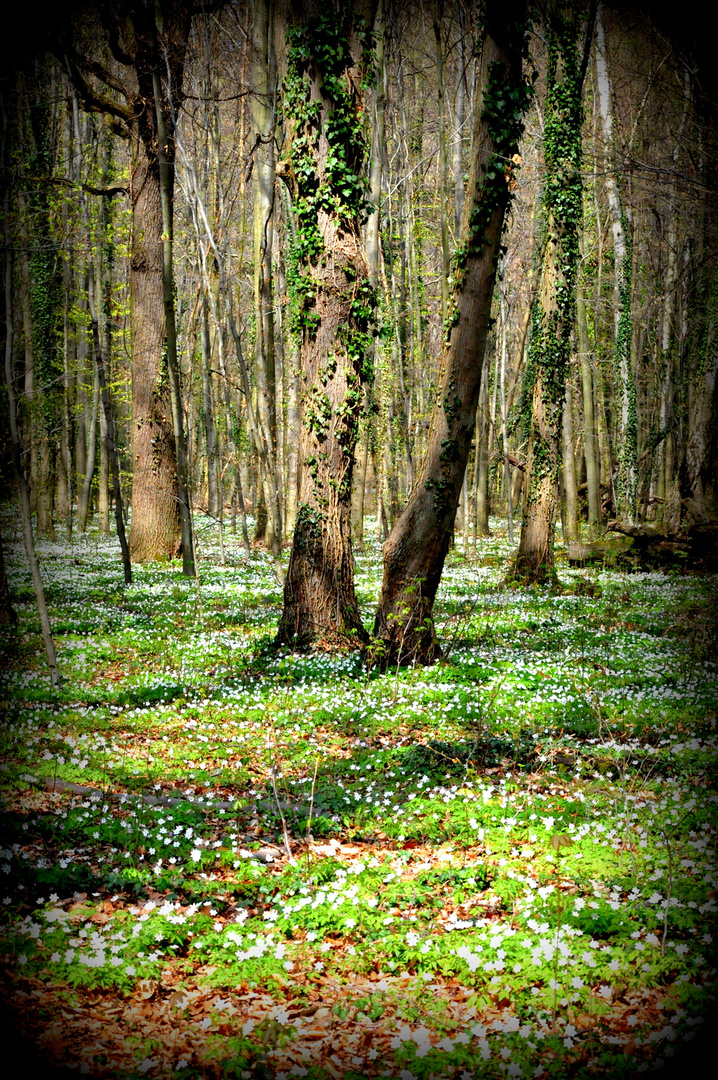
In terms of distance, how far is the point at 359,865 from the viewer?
15.1ft

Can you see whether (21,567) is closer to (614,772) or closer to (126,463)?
(614,772)

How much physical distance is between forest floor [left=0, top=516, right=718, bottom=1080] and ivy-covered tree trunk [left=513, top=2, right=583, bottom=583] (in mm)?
6277

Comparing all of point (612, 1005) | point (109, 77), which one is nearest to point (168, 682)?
point (612, 1005)

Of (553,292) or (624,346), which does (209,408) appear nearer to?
(553,292)

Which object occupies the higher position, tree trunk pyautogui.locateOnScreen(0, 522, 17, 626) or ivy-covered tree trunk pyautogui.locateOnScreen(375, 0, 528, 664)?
ivy-covered tree trunk pyautogui.locateOnScreen(375, 0, 528, 664)

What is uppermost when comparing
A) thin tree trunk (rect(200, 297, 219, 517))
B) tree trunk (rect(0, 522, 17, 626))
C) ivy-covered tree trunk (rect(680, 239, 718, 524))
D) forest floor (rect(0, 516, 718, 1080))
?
thin tree trunk (rect(200, 297, 219, 517))

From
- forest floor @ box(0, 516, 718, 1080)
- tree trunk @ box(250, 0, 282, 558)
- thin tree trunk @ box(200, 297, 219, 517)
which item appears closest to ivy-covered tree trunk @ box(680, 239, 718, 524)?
forest floor @ box(0, 516, 718, 1080)

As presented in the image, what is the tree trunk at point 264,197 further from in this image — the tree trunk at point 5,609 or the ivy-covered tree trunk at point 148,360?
the tree trunk at point 5,609

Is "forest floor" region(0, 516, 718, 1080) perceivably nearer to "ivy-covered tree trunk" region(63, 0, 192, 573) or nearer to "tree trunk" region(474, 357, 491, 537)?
"ivy-covered tree trunk" region(63, 0, 192, 573)

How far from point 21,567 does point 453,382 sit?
47.7 feet

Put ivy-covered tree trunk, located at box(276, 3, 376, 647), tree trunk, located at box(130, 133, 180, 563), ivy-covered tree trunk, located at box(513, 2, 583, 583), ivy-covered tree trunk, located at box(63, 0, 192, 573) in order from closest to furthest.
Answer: ivy-covered tree trunk, located at box(276, 3, 376, 647) < ivy-covered tree trunk, located at box(513, 2, 583, 583) < ivy-covered tree trunk, located at box(63, 0, 192, 573) < tree trunk, located at box(130, 133, 180, 563)

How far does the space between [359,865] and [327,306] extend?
24.5 feet

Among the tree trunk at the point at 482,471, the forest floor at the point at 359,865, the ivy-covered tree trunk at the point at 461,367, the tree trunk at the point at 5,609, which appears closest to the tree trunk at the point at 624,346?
the tree trunk at the point at 482,471

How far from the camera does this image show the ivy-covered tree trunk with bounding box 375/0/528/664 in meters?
8.84
